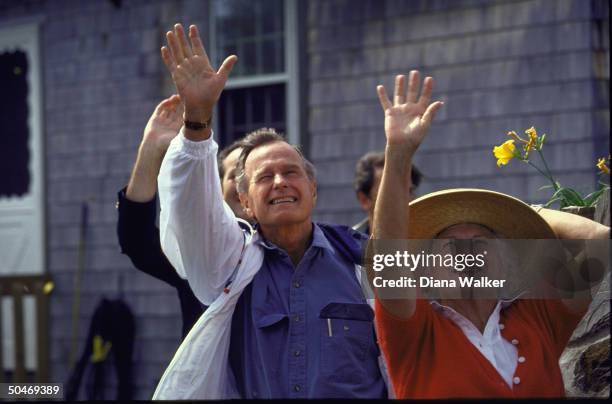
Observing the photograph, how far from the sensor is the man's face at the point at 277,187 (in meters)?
2.98

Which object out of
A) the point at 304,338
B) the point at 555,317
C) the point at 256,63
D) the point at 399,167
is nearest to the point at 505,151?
the point at 555,317

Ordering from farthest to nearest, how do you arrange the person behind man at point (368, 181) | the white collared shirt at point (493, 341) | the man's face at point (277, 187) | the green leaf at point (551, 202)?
the person behind man at point (368, 181) → the green leaf at point (551, 202) → the man's face at point (277, 187) → the white collared shirt at point (493, 341)

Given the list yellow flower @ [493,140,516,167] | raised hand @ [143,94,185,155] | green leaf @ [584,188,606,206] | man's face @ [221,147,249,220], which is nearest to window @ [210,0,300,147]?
man's face @ [221,147,249,220]

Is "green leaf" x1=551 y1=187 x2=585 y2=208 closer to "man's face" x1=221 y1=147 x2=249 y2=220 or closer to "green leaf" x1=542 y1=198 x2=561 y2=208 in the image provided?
"green leaf" x1=542 y1=198 x2=561 y2=208

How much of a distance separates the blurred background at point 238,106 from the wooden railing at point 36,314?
16 mm

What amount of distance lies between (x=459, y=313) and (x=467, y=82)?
3943 mm

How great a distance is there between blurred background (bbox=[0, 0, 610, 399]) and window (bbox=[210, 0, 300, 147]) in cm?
1

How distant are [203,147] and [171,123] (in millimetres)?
555

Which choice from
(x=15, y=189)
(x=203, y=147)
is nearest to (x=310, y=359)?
(x=203, y=147)

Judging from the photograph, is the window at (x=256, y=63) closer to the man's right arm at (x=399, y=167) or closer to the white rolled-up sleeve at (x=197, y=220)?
the white rolled-up sleeve at (x=197, y=220)

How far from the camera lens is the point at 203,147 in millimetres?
2766

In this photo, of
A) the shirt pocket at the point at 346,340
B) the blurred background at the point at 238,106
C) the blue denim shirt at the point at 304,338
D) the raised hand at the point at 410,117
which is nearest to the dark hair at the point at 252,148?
the blue denim shirt at the point at 304,338

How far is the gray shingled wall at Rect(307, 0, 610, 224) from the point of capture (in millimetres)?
5973

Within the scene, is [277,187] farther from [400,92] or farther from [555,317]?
[555,317]
